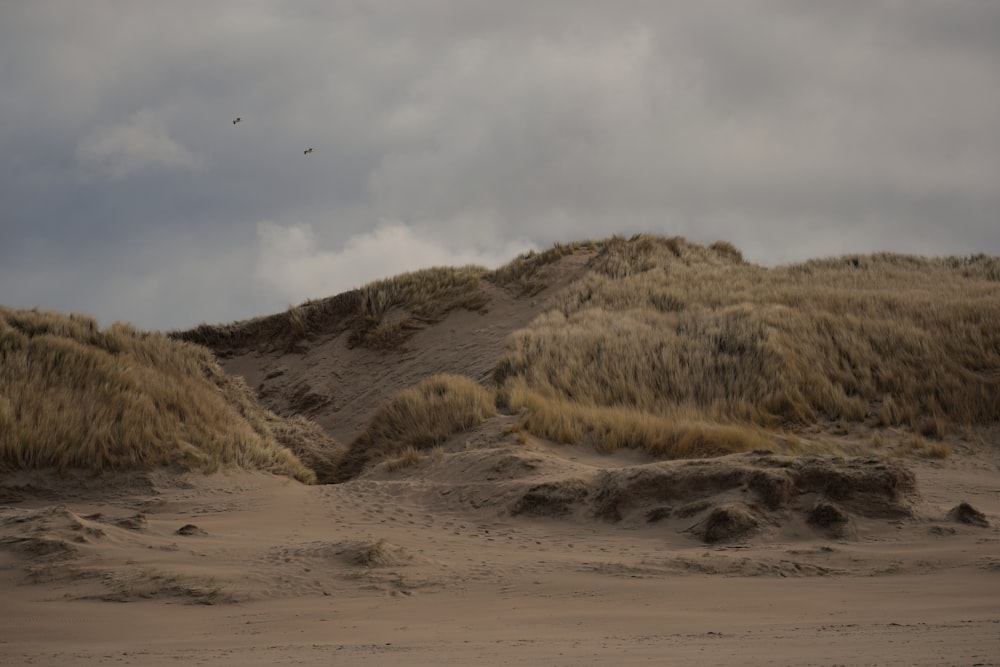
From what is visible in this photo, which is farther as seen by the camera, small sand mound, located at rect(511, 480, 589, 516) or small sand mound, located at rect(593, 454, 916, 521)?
small sand mound, located at rect(511, 480, 589, 516)

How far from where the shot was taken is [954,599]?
23.9 ft

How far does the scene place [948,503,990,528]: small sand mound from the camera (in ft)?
33.9

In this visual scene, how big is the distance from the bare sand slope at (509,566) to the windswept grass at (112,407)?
0.39 meters

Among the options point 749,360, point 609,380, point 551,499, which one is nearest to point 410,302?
point 609,380

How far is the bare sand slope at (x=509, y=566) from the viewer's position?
5992mm

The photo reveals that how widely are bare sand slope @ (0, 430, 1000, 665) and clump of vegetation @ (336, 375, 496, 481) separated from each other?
154cm

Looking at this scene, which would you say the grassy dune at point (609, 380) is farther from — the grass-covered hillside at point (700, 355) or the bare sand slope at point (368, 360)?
the bare sand slope at point (368, 360)

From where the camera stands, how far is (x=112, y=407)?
13367mm

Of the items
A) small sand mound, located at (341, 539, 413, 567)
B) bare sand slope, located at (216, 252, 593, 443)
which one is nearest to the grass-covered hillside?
bare sand slope, located at (216, 252, 593, 443)

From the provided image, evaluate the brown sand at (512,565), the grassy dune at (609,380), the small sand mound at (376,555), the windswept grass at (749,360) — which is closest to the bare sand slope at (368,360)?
the grassy dune at (609,380)

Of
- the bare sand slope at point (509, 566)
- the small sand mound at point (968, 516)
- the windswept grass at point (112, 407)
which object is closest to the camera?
the bare sand slope at point (509, 566)

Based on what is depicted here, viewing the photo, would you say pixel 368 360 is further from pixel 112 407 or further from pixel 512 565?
pixel 512 565

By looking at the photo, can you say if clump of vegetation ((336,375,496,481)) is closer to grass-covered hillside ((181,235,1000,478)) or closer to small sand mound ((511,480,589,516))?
grass-covered hillside ((181,235,1000,478))

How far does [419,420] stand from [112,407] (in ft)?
14.5
